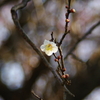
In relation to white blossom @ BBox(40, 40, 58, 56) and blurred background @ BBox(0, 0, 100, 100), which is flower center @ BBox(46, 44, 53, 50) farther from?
blurred background @ BBox(0, 0, 100, 100)

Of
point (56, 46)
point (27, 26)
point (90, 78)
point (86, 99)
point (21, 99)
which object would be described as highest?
point (56, 46)

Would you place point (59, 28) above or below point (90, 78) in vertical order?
above

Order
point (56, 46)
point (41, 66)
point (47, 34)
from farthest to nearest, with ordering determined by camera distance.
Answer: point (41, 66) < point (47, 34) < point (56, 46)

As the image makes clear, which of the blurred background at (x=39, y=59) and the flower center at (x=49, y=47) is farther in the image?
the blurred background at (x=39, y=59)

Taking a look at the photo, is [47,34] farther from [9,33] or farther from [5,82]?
[5,82]

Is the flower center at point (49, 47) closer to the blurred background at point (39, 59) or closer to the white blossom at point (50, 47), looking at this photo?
the white blossom at point (50, 47)

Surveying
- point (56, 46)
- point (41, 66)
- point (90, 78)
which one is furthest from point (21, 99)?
point (56, 46)

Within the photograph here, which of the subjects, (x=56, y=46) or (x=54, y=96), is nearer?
(x=56, y=46)

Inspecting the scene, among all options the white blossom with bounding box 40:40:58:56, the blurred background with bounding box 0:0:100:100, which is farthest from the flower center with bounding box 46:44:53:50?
the blurred background with bounding box 0:0:100:100

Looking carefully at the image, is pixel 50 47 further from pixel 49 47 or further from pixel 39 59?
pixel 39 59

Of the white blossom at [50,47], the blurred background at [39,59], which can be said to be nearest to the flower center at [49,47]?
the white blossom at [50,47]

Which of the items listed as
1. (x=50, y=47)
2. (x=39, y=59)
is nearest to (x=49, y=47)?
(x=50, y=47)
